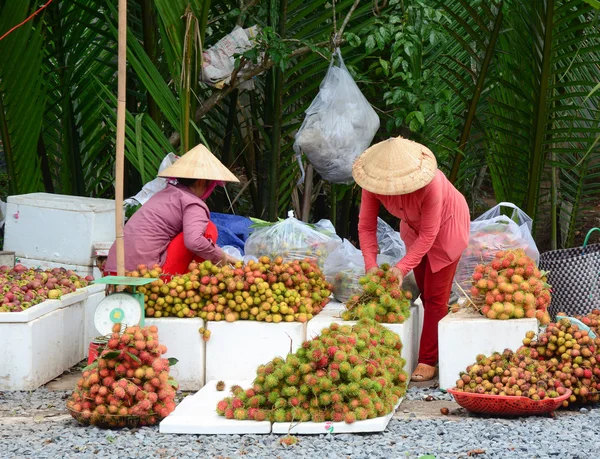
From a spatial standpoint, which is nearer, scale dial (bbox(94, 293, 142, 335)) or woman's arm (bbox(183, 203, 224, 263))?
scale dial (bbox(94, 293, 142, 335))

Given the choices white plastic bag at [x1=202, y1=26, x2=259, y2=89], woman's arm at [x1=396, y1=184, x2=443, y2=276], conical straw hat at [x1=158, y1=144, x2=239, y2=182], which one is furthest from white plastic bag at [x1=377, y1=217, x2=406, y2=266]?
white plastic bag at [x1=202, y1=26, x2=259, y2=89]

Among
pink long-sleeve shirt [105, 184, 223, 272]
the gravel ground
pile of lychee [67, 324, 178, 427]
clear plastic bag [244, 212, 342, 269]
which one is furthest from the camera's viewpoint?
clear plastic bag [244, 212, 342, 269]

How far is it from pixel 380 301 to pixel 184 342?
1.01 m

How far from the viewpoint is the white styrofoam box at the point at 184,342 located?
15.5 ft

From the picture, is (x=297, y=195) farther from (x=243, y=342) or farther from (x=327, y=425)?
(x=327, y=425)

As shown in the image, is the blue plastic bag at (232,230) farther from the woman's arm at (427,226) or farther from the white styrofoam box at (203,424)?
the white styrofoam box at (203,424)

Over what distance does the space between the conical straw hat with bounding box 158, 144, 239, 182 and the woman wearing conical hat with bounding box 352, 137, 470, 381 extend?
797 mm

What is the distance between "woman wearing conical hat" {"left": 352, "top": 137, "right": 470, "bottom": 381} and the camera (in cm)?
469

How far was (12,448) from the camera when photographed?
3662mm

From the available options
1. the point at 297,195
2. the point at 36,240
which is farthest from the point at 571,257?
the point at 36,240

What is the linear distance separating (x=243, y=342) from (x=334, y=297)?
92 centimetres

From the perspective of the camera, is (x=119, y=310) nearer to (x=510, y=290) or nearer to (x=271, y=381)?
(x=271, y=381)

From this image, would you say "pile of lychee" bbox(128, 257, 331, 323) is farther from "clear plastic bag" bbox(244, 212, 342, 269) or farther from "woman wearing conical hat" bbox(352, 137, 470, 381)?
"clear plastic bag" bbox(244, 212, 342, 269)

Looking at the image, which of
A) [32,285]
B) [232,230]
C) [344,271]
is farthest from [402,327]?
[32,285]
